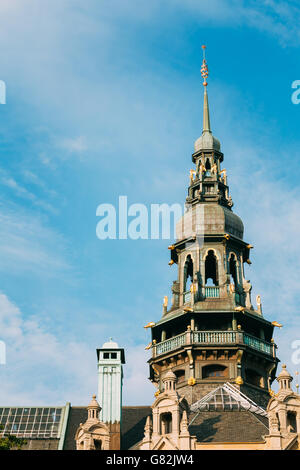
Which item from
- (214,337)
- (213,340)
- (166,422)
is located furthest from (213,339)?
(166,422)

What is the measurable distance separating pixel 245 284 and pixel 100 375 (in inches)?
750

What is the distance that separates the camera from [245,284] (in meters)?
96.0

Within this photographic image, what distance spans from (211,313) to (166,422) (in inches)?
651

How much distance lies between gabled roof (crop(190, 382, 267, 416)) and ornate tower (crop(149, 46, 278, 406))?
4.12ft

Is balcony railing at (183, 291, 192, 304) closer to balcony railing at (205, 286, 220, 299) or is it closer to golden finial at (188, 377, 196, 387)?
balcony railing at (205, 286, 220, 299)

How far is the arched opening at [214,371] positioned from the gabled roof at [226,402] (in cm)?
259

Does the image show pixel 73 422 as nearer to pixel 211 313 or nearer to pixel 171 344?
pixel 171 344

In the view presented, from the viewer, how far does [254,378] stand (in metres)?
91.5

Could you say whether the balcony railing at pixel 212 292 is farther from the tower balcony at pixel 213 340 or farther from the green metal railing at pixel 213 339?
the green metal railing at pixel 213 339

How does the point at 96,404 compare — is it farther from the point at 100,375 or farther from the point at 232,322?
the point at 232,322

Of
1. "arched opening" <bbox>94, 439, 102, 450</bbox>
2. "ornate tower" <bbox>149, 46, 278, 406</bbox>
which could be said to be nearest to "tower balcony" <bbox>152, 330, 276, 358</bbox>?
"ornate tower" <bbox>149, 46, 278, 406</bbox>

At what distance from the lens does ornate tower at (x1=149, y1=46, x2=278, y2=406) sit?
88.2 m
